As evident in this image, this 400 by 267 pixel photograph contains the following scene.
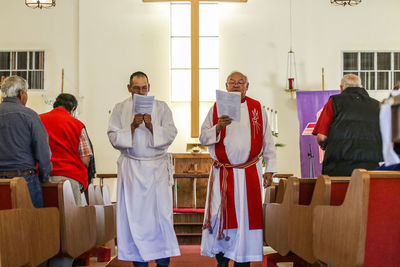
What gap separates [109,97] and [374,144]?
25.1 ft

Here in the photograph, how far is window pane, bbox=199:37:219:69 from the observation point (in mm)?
11562

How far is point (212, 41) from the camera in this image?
1162cm

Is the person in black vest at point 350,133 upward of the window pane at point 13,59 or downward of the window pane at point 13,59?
downward

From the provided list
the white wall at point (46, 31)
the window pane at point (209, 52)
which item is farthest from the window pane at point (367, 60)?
the white wall at point (46, 31)

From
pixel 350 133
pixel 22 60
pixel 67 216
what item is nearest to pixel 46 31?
pixel 22 60

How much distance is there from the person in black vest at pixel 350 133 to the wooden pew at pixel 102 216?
7.31 feet

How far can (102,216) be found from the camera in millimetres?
5609

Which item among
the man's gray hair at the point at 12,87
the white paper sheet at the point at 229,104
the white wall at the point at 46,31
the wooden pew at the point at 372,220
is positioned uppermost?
the white wall at the point at 46,31

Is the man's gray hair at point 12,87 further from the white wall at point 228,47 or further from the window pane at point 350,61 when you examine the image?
the window pane at point 350,61

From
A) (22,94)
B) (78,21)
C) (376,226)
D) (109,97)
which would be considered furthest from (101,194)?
(78,21)

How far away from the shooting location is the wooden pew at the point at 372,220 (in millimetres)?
3133

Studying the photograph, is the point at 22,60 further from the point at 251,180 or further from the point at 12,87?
the point at 251,180

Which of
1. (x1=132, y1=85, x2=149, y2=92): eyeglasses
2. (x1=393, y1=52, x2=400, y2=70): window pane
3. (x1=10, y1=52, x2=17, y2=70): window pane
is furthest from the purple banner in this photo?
(x1=132, y1=85, x2=149, y2=92): eyeglasses

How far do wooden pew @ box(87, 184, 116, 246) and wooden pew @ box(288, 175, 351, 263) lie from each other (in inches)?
76.8
